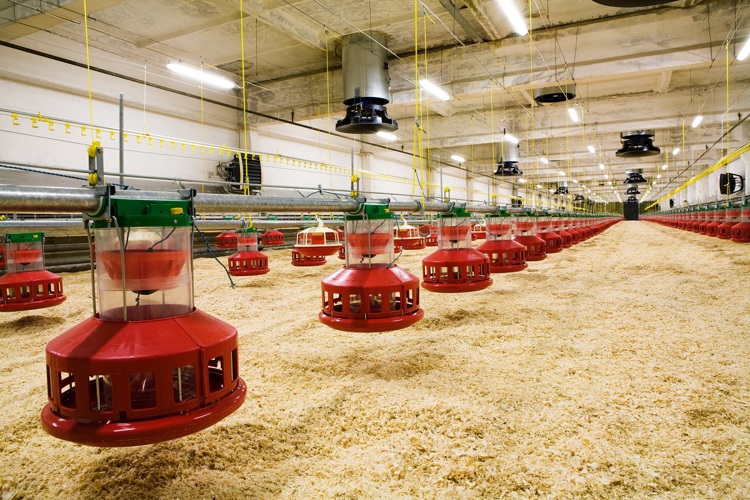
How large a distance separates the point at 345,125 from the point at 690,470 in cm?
612

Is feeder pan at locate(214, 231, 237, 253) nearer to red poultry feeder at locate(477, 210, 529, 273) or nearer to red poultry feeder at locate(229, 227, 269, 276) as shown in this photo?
red poultry feeder at locate(229, 227, 269, 276)

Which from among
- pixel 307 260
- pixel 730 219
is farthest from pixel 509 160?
pixel 307 260

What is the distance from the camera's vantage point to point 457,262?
2.77 m

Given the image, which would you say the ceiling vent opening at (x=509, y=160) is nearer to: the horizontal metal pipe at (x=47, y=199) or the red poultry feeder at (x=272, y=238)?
the red poultry feeder at (x=272, y=238)

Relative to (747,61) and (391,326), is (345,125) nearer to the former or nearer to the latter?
(391,326)

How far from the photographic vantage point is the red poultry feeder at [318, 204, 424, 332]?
1.99 metres

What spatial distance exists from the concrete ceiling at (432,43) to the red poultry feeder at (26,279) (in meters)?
3.25

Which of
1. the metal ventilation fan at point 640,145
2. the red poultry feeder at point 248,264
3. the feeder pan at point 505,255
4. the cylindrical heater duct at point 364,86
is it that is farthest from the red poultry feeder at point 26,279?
the metal ventilation fan at point 640,145

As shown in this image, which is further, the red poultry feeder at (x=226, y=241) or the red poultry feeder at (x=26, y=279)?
the red poultry feeder at (x=226, y=241)

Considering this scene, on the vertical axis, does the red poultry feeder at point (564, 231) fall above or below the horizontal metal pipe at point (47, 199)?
below

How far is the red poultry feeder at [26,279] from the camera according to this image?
11.5ft

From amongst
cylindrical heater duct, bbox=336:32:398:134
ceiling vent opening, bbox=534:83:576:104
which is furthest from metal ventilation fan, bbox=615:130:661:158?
cylindrical heater duct, bbox=336:32:398:134

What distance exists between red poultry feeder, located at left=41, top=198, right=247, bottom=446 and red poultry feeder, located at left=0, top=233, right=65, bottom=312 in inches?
116

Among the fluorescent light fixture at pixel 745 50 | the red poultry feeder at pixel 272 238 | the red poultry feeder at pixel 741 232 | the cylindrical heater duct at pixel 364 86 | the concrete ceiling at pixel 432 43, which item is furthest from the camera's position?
the red poultry feeder at pixel 272 238
